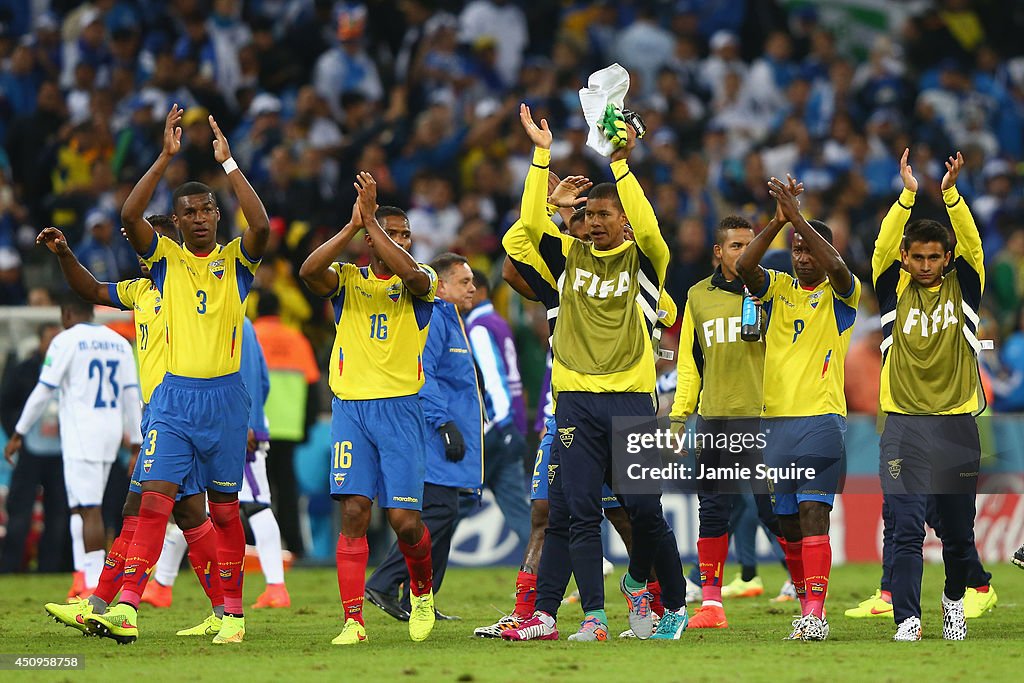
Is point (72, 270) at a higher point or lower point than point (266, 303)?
lower

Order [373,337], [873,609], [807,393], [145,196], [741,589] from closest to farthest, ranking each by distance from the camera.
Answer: [145,196]
[373,337]
[807,393]
[873,609]
[741,589]

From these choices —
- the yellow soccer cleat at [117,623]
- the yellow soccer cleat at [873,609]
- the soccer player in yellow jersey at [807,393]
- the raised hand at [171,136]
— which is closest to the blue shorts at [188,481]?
the yellow soccer cleat at [117,623]

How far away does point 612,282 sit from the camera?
10.2 m

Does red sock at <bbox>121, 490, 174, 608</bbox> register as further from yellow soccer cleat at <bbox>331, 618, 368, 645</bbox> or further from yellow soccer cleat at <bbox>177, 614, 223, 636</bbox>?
yellow soccer cleat at <bbox>331, 618, 368, 645</bbox>

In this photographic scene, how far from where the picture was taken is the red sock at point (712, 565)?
11672 mm

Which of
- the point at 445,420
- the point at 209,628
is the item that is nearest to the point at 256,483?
the point at 445,420

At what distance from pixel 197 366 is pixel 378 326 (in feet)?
3.90

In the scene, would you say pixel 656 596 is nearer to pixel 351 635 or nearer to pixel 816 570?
pixel 816 570

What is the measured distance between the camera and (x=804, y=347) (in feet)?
35.9

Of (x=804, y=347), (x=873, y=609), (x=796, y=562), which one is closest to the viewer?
(x=804, y=347)

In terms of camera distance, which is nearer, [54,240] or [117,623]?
[117,623]

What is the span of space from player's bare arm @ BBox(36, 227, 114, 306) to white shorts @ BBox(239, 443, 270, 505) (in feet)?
9.21

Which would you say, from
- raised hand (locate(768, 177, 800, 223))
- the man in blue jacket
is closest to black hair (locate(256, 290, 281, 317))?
the man in blue jacket

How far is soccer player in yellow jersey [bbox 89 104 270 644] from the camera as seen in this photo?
10.2m
